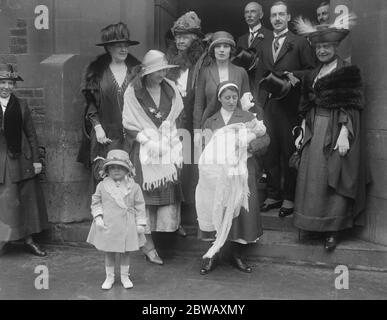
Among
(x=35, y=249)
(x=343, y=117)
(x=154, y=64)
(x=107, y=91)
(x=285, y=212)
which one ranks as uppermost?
(x=154, y=64)

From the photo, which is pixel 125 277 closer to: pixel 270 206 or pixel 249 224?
pixel 249 224

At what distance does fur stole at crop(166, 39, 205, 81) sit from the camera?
5617 mm

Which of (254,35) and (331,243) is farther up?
(254,35)

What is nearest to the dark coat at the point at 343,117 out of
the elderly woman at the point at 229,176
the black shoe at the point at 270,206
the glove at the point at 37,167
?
the elderly woman at the point at 229,176

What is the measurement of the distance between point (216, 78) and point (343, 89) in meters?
1.17

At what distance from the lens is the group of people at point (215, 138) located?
16.2ft

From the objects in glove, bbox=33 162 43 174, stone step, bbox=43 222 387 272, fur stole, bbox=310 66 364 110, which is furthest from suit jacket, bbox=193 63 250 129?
glove, bbox=33 162 43 174

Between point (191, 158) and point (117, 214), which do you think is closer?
point (117, 214)

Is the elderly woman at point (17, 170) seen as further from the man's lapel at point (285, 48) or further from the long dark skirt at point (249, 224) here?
the man's lapel at point (285, 48)

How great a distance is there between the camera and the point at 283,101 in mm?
5859

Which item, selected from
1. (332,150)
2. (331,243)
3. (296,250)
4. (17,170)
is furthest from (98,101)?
(331,243)

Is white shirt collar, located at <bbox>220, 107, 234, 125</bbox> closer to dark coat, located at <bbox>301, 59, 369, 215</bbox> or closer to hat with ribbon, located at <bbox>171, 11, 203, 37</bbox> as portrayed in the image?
dark coat, located at <bbox>301, 59, 369, 215</bbox>
